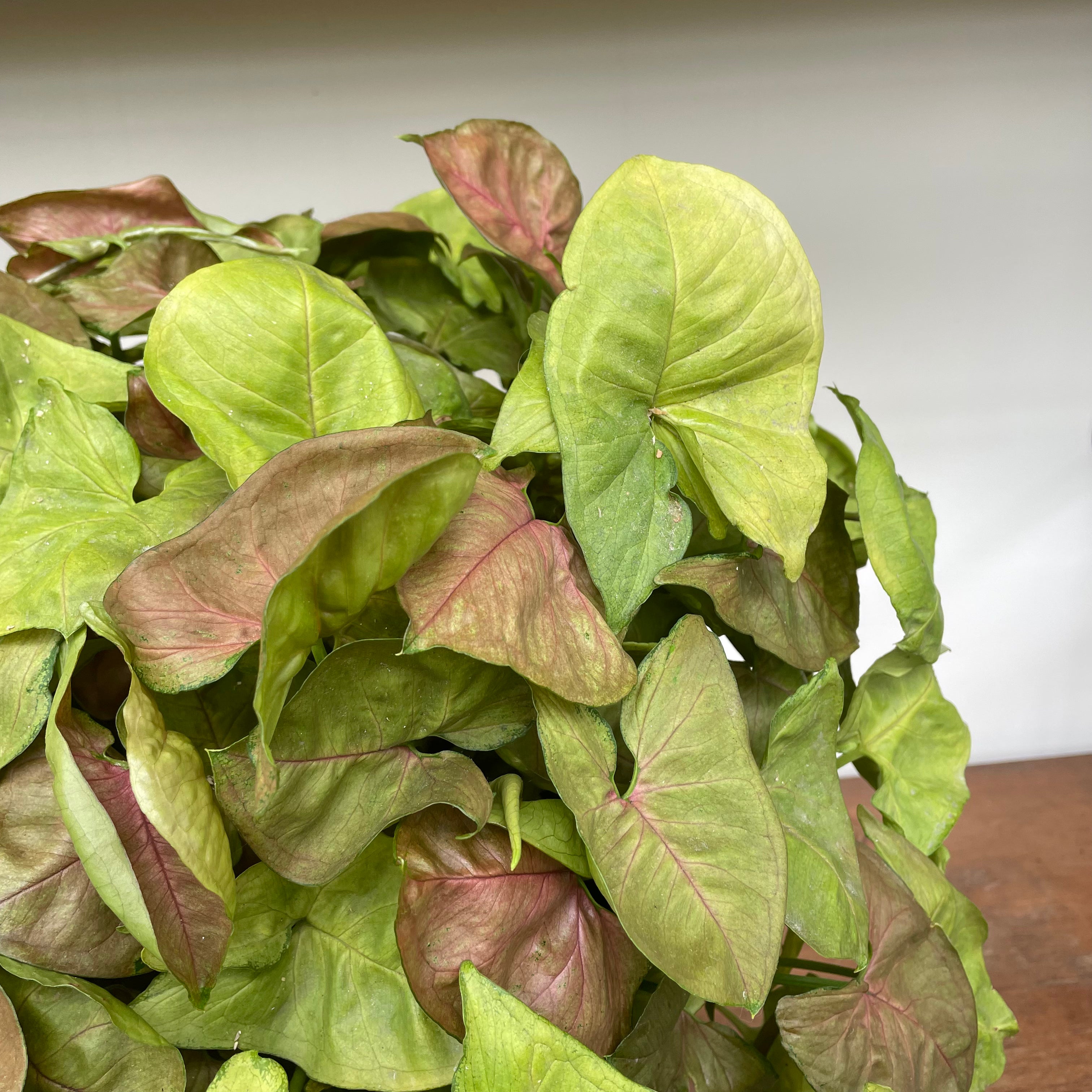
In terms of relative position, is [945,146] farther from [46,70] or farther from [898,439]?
[46,70]

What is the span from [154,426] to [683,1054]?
0.23 metres

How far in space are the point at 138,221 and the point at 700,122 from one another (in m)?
0.47

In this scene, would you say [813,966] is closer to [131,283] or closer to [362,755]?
→ [362,755]

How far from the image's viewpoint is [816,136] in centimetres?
73

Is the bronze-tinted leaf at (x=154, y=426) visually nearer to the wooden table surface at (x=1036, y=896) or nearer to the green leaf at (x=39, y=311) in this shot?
the green leaf at (x=39, y=311)

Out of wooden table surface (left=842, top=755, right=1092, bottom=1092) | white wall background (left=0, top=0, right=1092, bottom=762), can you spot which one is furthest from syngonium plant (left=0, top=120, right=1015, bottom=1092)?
white wall background (left=0, top=0, right=1092, bottom=762)

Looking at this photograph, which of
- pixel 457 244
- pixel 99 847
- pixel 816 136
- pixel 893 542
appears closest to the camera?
pixel 99 847

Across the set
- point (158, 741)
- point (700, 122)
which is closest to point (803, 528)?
point (158, 741)

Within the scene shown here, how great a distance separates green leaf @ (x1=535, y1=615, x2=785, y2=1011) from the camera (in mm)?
223

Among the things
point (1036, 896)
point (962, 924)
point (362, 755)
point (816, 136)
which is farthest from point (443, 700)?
point (816, 136)

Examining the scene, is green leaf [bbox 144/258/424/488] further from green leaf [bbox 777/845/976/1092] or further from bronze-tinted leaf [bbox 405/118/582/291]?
green leaf [bbox 777/845/976/1092]

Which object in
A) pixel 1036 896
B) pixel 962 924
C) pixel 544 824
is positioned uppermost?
pixel 544 824

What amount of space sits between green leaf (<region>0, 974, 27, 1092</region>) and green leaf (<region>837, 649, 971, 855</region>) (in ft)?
0.82

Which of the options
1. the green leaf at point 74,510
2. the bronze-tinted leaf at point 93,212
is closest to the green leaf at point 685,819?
the green leaf at point 74,510
